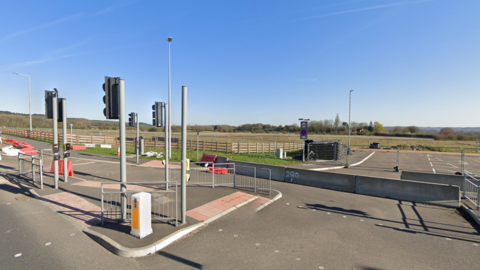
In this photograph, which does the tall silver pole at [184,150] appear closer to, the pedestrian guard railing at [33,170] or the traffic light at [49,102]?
the pedestrian guard railing at [33,170]

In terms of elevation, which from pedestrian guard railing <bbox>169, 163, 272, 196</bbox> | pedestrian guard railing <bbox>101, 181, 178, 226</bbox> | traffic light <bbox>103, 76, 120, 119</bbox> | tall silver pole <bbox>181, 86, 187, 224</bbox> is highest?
traffic light <bbox>103, 76, 120, 119</bbox>

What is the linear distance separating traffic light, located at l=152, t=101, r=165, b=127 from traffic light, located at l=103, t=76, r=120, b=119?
3.05 meters

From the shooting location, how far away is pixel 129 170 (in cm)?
1472

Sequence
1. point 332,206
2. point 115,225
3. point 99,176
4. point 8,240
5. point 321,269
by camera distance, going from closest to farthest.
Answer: point 321,269 < point 8,240 < point 115,225 < point 332,206 < point 99,176

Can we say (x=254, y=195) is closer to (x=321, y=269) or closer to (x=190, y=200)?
(x=190, y=200)

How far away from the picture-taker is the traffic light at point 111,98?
20.7ft

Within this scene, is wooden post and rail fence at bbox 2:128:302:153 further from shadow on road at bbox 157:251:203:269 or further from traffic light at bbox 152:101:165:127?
shadow on road at bbox 157:251:203:269

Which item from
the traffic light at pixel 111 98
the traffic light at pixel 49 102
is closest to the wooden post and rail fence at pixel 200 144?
the traffic light at pixel 49 102

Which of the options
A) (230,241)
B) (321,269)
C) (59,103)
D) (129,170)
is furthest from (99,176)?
(321,269)

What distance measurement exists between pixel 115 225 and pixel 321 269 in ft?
16.2

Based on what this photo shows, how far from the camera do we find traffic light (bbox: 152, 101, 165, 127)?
9461 millimetres

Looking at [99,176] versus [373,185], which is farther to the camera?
[99,176]

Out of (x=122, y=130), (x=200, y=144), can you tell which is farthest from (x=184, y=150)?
(x=200, y=144)

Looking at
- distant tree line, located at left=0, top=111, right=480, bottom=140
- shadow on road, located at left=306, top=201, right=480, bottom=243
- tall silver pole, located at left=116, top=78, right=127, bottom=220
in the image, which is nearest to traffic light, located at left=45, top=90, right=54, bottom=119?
tall silver pole, located at left=116, top=78, right=127, bottom=220
